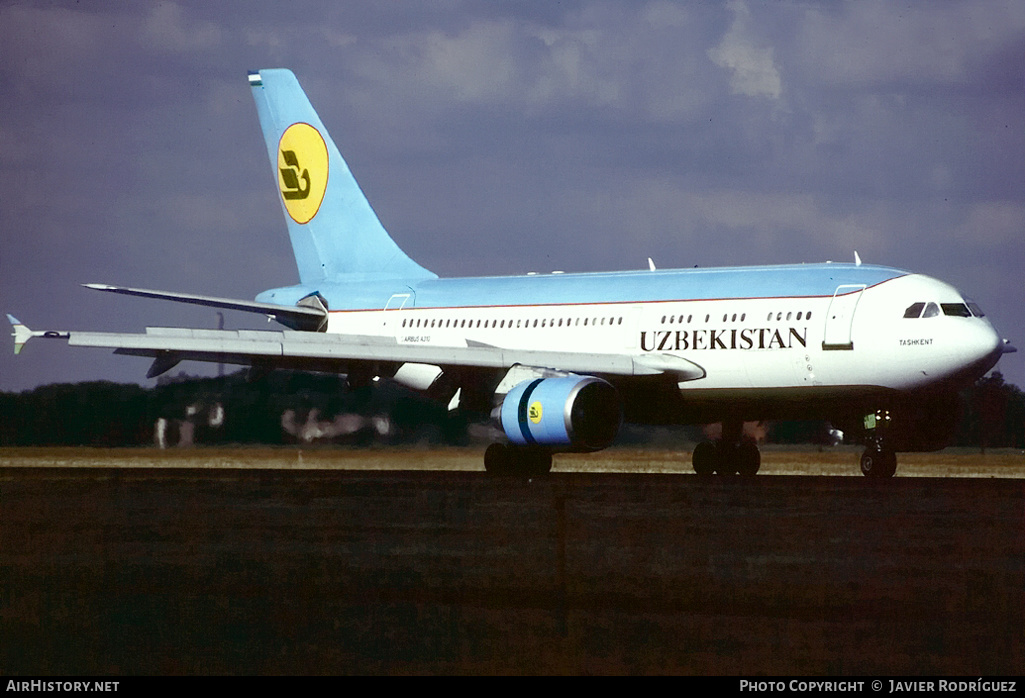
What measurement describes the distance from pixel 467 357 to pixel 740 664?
19.9m

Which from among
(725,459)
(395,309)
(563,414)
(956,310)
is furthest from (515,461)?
(956,310)

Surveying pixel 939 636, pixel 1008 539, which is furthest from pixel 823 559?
pixel 939 636

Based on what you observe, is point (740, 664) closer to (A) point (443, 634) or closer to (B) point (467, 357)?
(A) point (443, 634)

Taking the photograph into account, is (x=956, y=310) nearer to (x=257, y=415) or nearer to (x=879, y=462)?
(x=879, y=462)

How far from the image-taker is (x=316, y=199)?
38.7 meters

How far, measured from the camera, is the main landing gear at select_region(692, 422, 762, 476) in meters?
30.6

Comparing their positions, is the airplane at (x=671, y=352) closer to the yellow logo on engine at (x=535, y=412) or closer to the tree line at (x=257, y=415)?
the yellow logo on engine at (x=535, y=412)

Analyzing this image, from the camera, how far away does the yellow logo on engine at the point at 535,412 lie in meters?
26.3

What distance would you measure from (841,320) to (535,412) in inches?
222

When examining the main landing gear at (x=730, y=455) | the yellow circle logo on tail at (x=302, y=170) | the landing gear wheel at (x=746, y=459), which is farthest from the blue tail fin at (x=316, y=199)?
the landing gear wheel at (x=746, y=459)

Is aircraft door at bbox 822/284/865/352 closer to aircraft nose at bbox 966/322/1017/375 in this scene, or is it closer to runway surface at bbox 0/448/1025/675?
aircraft nose at bbox 966/322/1017/375

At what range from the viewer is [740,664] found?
347 inches

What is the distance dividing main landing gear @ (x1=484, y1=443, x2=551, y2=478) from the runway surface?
7.54 metres

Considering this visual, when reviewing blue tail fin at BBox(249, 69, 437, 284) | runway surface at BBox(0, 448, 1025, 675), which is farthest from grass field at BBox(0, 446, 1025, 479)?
runway surface at BBox(0, 448, 1025, 675)
